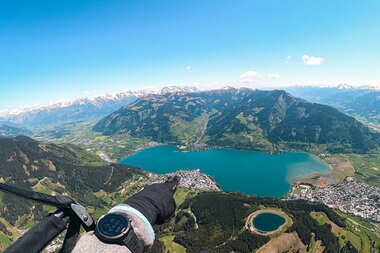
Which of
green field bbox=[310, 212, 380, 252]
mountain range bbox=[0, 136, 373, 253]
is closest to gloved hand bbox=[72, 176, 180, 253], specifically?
mountain range bbox=[0, 136, 373, 253]

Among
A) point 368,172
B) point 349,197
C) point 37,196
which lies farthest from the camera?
point 368,172

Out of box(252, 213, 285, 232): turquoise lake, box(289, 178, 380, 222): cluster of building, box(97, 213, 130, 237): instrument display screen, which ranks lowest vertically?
box(289, 178, 380, 222): cluster of building

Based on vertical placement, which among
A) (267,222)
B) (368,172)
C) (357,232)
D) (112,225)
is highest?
(112,225)

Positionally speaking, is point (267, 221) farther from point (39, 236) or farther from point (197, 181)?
point (39, 236)

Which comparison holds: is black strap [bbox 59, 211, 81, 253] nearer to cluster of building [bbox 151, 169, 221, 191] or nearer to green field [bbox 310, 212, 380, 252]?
green field [bbox 310, 212, 380, 252]

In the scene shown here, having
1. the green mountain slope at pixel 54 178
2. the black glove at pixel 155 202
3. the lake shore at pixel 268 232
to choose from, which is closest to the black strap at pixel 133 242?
the black glove at pixel 155 202

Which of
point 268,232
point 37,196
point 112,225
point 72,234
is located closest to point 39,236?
point 37,196

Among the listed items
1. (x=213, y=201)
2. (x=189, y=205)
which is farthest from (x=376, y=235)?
(x=189, y=205)
